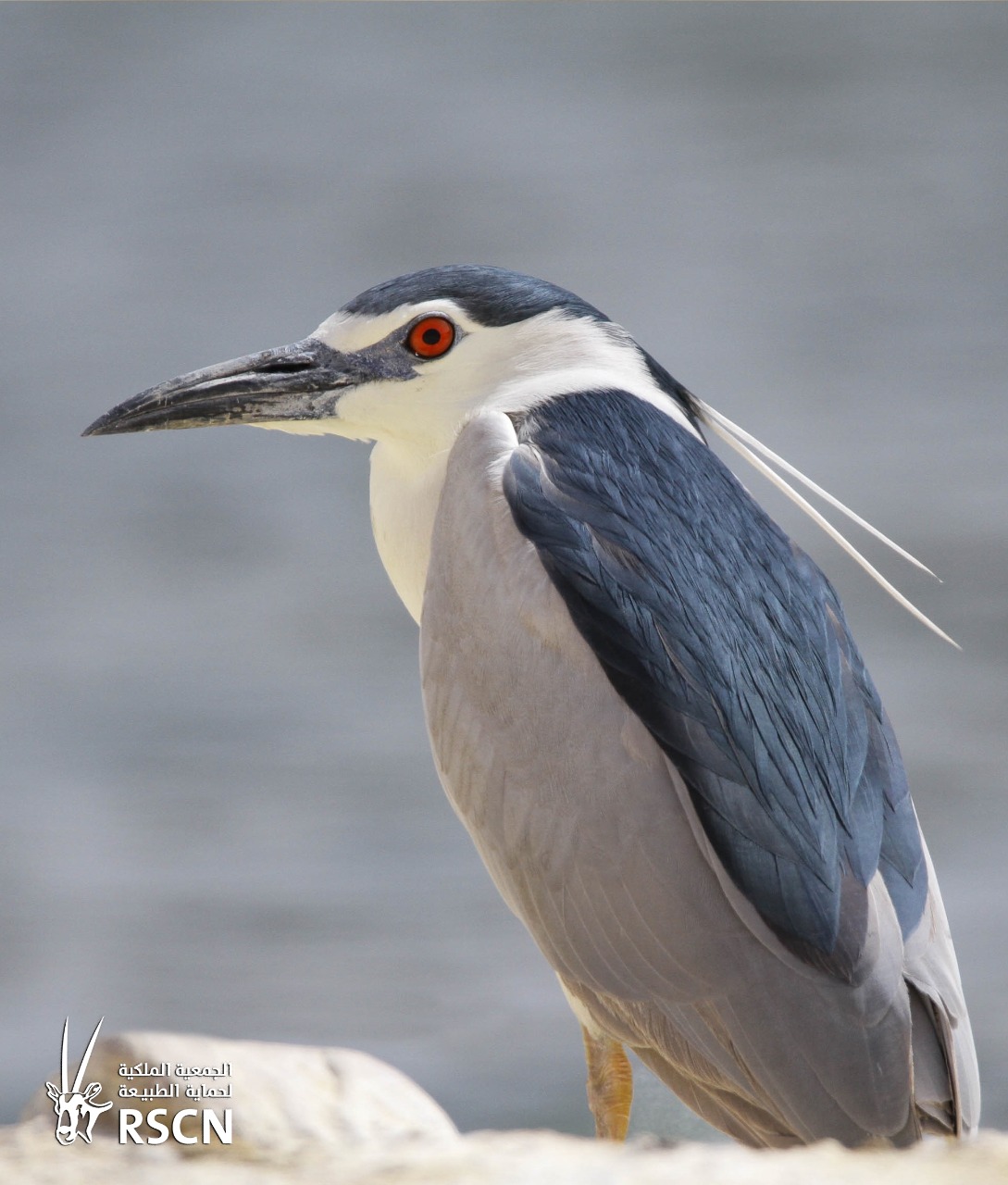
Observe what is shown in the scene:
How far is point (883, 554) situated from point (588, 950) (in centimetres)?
553

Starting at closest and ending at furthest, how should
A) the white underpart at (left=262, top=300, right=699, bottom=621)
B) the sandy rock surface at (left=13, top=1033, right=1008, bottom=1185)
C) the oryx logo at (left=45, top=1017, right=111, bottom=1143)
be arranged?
the sandy rock surface at (left=13, top=1033, right=1008, bottom=1185) → the oryx logo at (left=45, top=1017, right=111, bottom=1143) → the white underpart at (left=262, top=300, right=699, bottom=621)

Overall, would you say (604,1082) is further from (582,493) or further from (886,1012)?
(582,493)

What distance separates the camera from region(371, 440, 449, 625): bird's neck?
278 centimetres

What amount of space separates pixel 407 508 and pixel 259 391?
1.04 feet

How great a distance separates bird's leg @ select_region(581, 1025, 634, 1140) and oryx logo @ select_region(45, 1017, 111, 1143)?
2.48ft

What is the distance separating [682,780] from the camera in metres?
2.21

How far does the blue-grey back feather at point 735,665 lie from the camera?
2.17 m

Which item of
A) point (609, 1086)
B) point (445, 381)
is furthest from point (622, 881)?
point (445, 381)

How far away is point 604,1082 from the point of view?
2543mm
